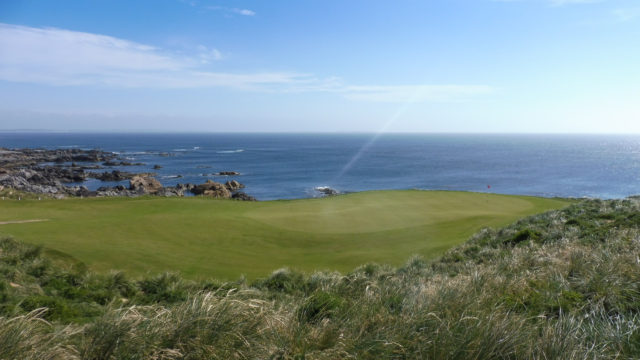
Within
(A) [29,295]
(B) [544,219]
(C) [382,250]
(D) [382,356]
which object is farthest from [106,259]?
(B) [544,219]

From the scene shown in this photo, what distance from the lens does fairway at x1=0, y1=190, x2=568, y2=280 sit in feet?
32.8

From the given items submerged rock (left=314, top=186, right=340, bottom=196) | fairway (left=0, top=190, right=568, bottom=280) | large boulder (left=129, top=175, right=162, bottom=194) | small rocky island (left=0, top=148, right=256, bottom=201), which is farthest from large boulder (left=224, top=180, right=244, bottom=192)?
fairway (left=0, top=190, right=568, bottom=280)

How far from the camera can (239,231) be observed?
13.6 m

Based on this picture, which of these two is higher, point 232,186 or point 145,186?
point 145,186

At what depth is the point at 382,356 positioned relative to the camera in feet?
9.59

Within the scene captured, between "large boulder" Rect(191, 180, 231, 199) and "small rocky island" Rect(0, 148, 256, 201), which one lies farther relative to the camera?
"large boulder" Rect(191, 180, 231, 199)

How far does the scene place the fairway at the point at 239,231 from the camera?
1000 centimetres

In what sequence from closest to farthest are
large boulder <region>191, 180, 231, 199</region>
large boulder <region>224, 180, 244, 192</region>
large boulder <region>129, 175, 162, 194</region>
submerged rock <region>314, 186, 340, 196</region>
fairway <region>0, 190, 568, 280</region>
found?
fairway <region>0, 190, 568, 280</region>, large boulder <region>191, 180, 231, 199</region>, large boulder <region>129, 175, 162, 194</region>, submerged rock <region>314, 186, 340, 196</region>, large boulder <region>224, 180, 244, 192</region>

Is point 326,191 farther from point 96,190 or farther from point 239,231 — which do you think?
point 239,231

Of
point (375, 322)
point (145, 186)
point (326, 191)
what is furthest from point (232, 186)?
point (375, 322)

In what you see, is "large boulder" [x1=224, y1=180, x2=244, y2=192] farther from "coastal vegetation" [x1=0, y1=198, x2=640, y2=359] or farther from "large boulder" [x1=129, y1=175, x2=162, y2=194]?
"coastal vegetation" [x1=0, y1=198, x2=640, y2=359]

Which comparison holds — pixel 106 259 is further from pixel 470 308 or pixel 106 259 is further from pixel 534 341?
pixel 534 341

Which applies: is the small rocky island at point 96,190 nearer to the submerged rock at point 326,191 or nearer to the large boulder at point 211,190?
the large boulder at point 211,190

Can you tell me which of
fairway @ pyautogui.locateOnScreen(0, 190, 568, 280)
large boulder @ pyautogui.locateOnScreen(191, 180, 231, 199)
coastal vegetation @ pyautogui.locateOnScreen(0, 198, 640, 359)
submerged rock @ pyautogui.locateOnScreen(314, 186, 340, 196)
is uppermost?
coastal vegetation @ pyautogui.locateOnScreen(0, 198, 640, 359)
